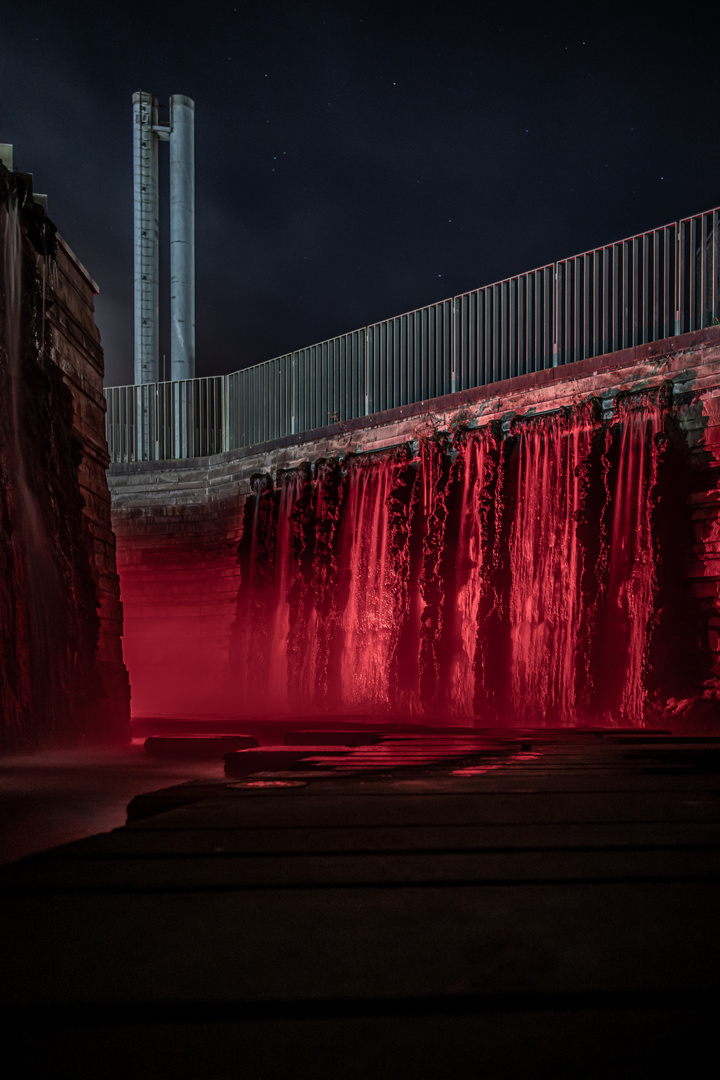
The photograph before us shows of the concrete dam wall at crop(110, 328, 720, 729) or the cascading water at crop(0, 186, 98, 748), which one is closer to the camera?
the cascading water at crop(0, 186, 98, 748)

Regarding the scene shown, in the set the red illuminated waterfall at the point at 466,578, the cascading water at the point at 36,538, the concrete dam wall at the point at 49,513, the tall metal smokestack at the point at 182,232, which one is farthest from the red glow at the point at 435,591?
the cascading water at the point at 36,538

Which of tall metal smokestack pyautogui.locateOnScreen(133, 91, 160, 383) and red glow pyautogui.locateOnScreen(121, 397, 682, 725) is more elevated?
tall metal smokestack pyautogui.locateOnScreen(133, 91, 160, 383)

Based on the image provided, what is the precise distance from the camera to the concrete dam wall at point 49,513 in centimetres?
638

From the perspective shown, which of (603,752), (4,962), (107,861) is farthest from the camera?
(603,752)

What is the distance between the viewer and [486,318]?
14438 mm

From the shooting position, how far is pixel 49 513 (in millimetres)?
7062

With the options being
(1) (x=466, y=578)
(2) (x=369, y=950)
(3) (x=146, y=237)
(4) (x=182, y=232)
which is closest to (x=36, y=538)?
(2) (x=369, y=950)

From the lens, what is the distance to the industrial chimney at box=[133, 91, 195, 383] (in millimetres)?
20828

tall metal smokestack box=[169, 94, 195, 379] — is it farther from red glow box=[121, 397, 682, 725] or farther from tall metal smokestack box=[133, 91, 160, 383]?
red glow box=[121, 397, 682, 725]

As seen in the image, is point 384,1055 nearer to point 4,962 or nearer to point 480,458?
point 4,962

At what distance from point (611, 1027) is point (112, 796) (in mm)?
4872

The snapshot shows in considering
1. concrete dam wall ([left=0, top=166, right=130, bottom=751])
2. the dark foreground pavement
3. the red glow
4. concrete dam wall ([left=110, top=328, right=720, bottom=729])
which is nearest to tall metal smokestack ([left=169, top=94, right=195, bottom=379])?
concrete dam wall ([left=110, top=328, right=720, bottom=729])

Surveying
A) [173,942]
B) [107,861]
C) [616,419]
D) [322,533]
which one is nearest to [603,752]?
[107,861]

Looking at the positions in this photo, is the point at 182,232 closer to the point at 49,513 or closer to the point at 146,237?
the point at 146,237
